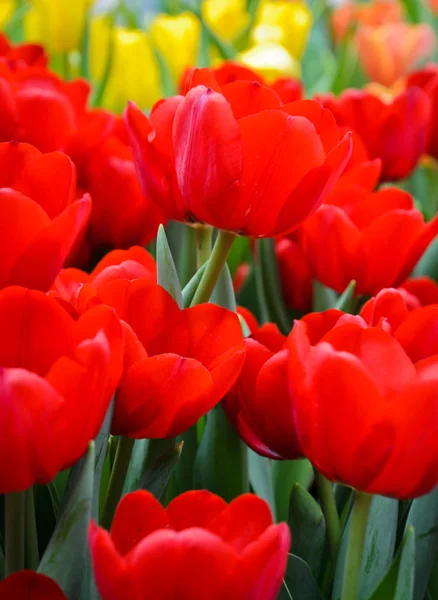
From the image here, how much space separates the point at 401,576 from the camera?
1.06 feet

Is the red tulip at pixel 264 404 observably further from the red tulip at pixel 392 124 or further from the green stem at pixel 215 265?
the red tulip at pixel 392 124

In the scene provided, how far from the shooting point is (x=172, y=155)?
0.40 metres

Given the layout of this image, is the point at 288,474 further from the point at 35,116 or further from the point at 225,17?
the point at 225,17

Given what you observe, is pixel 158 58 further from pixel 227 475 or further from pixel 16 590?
pixel 16 590

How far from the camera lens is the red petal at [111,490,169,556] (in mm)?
292

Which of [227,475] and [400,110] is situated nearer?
[227,475]

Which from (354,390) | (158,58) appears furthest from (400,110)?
(354,390)

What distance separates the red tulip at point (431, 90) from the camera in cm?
79

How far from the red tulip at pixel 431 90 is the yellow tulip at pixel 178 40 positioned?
1.13 feet

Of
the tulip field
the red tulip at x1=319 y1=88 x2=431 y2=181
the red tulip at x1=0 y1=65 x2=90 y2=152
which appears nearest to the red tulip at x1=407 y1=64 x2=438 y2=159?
the red tulip at x1=319 y1=88 x2=431 y2=181

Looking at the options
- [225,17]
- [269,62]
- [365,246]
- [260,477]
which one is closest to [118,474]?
[260,477]

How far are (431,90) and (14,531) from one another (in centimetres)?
61

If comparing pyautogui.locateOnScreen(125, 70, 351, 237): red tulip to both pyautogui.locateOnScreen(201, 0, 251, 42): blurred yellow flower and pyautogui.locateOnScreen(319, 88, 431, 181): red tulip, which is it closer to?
pyautogui.locateOnScreen(319, 88, 431, 181): red tulip

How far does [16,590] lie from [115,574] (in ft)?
0.16
